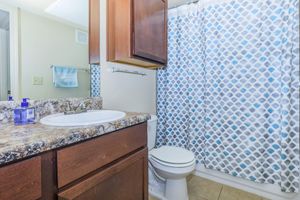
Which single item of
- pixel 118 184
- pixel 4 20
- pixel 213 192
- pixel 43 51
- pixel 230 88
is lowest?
pixel 213 192

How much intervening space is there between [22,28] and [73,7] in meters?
0.44

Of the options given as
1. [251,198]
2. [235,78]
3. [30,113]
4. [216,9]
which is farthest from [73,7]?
[251,198]

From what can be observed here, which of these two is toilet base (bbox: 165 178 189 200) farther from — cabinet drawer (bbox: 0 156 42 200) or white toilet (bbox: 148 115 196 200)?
cabinet drawer (bbox: 0 156 42 200)

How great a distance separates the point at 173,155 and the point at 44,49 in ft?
4.03

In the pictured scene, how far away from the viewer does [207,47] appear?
5.92 ft

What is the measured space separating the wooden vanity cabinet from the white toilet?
1.08ft

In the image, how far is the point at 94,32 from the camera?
56.9 inches

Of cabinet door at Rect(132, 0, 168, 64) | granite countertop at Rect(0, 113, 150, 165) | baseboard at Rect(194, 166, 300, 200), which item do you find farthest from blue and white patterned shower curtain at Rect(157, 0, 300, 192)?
granite countertop at Rect(0, 113, 150, 165)

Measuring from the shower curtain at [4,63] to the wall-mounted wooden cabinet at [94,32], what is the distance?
567 millimetres

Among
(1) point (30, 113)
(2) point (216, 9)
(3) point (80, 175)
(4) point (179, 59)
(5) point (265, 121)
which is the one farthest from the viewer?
(4) point (179, 59)

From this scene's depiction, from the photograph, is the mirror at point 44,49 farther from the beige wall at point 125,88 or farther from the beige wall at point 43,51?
the beige wall at point 125,88

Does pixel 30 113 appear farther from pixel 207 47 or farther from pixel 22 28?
pixel 207 47

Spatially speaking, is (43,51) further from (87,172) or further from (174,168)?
(174,168)

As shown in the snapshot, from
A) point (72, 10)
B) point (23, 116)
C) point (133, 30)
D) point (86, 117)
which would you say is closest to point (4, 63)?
point (23, 116)
